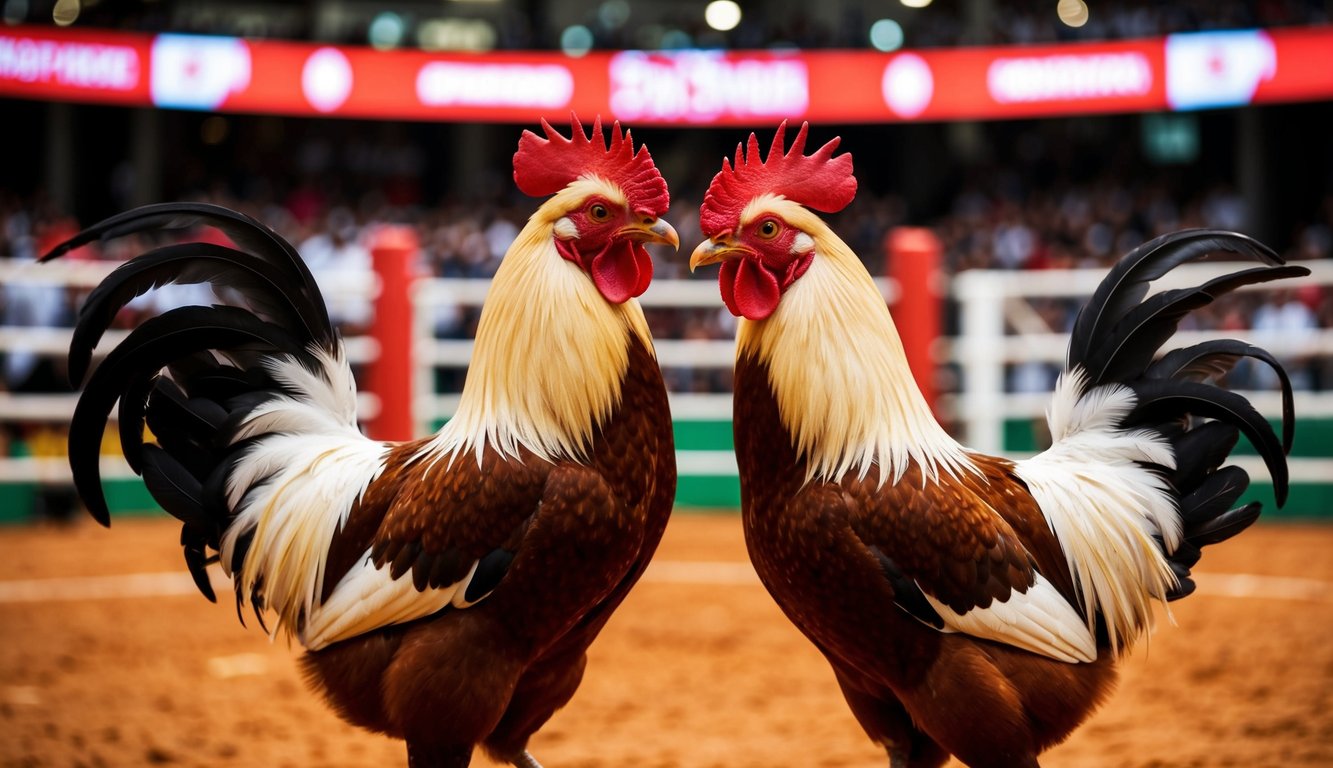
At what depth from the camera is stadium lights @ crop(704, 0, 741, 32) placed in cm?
2353

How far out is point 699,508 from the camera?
10742 mm

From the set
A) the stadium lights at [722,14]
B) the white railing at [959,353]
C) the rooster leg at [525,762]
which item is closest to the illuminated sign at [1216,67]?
the white railing at [959,353]

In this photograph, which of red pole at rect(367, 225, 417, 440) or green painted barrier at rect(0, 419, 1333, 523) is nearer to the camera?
red pole at rect(367, 225, 417, 440)

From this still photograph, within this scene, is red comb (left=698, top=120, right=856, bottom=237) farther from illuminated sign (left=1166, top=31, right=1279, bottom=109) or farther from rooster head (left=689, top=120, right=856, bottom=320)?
illuminated sign (left=1166, top=31, right=1279, bottom=109)

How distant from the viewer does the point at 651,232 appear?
9.45 ft

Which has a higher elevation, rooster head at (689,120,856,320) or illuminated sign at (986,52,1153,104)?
illuminated sign at (986,52,1153,104)

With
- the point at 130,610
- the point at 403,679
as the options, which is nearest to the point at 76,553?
the point at 130,610

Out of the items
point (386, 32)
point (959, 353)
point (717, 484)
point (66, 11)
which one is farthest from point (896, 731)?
point (66, 11)

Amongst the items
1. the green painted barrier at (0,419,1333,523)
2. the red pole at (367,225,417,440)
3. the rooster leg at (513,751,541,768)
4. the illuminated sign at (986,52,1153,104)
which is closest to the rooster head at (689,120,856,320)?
the rooster leg at (513,751,541,768)

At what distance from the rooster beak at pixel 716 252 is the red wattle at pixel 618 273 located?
136 mm

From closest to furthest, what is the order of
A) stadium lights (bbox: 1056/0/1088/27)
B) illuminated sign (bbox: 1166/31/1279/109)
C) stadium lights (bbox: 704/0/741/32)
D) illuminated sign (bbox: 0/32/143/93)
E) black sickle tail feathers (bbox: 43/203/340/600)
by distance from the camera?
black sickle tail feathers (bbox: 43/203/340/600), illuminated sign (bbox: 1166/31/1279/109), illuminated sign (bbox: 0/32/143/93), stadium lights (bbox: 1056/0/1088/27), stadium lights (bbox: 704/0/741/32)

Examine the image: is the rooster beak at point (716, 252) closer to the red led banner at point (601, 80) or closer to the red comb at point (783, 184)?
the red comb at point (783, 184)

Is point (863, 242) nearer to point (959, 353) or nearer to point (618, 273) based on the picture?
point (959, 353)

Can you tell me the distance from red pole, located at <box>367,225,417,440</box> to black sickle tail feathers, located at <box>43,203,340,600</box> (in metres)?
4.60
